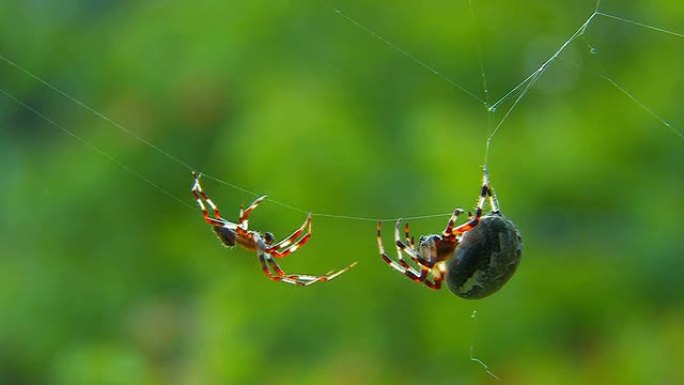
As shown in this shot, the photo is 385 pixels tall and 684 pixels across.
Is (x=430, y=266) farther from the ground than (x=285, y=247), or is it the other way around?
(x=430, y=266)

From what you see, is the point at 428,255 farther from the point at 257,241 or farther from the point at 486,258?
the point at 257,241

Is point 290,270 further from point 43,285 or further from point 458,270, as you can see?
point 458,270

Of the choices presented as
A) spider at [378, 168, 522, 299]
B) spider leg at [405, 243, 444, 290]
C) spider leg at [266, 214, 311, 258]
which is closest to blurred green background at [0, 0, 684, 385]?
spider leg at [266, 214, 311, 258]

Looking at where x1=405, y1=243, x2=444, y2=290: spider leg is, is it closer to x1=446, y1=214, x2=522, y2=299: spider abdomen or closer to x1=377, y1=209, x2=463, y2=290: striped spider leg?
x1=377, y1=209, x2=463, y2=290: striped spider leg

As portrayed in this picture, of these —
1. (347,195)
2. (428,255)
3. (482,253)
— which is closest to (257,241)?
(428,255)

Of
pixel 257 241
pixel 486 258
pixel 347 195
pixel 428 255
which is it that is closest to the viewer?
pixel 486 258

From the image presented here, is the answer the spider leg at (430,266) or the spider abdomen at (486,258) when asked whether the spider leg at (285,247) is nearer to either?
the spider leg at (430,266)
